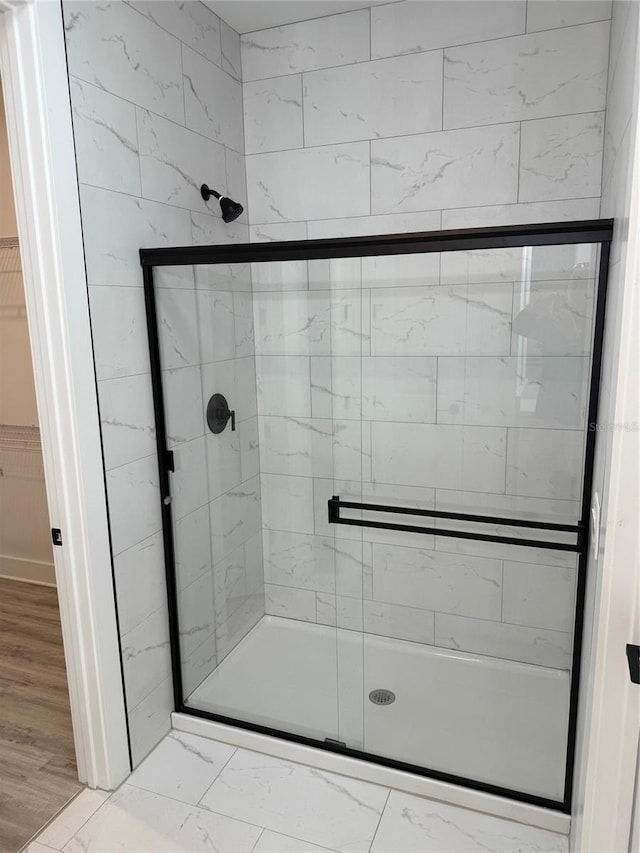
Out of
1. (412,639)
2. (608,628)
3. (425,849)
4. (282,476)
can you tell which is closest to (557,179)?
(282,476)

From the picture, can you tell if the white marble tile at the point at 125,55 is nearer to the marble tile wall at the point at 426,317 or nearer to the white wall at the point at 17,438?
the marble tile wall at the point at 426,317

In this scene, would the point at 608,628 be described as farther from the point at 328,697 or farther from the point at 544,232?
the point at 328,697

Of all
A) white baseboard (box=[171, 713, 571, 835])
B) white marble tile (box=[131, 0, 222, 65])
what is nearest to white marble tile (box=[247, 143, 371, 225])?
white marble tile (box=[131, 0, 222, 65])

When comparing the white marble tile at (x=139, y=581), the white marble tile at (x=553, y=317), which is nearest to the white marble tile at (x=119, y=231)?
the white marble tile at (x=139, y=581)

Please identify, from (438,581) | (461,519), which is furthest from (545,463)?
(438,581)

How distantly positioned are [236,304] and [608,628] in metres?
1.56

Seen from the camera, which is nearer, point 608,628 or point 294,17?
point 608,628

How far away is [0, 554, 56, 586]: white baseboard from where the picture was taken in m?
3.44

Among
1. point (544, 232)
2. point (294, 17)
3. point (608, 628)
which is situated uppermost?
point (294, 17)

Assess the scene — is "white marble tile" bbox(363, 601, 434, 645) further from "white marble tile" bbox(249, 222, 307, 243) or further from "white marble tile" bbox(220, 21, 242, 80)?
"white marble tile" bbox(220, 21, 242, 80)

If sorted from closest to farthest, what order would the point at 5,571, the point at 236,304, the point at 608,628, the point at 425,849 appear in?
1. the point at 608,628
2. the point at 425,849
3. the point at 236,304
4. the point at 5,571

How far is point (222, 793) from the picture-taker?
1.96 m

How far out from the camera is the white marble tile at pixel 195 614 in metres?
2.26

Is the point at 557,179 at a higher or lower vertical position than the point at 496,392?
higher
